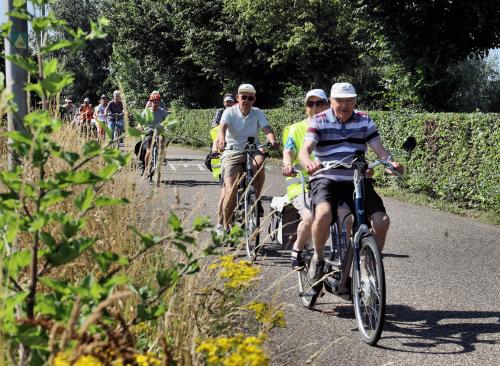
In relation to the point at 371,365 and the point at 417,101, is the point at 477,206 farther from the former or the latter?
the point at 371,365

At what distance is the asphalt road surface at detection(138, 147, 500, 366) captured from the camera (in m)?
4.64

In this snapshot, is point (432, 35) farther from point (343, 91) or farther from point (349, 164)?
point (349, 164)

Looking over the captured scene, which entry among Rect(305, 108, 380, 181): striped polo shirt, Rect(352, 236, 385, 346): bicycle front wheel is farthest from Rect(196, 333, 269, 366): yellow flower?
Rect(305, 108, 380, 181): striped polo shirt

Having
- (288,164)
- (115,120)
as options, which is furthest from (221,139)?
(288,164)

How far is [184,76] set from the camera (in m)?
43.2

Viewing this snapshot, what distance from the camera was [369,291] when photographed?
4.90 meters

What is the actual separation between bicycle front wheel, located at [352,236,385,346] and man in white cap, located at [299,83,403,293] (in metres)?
0.29

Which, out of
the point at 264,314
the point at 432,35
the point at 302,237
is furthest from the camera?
the point at 432,35

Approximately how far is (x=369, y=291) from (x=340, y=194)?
867 millimetres

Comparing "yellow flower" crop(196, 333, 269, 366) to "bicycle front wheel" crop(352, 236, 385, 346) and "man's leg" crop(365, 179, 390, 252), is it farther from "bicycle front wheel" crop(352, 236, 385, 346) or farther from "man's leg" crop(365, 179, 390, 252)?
"man's leg" crop(365, 179, 390, 252)

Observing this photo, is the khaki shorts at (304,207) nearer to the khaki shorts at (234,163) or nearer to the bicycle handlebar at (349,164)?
the bicycle handlebar at (349,164)

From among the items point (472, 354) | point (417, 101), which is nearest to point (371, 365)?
point (472, 354)

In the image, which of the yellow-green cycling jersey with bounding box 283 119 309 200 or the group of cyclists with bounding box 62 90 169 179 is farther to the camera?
the yellow-green cycling jersey with bounding box 283 119 309 200

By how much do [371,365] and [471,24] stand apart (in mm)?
15141
